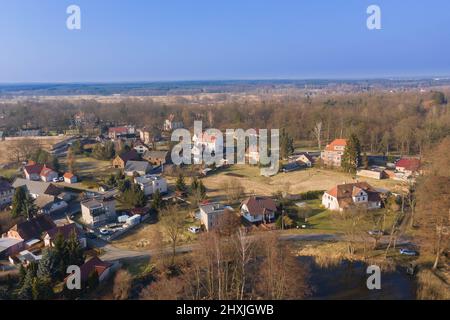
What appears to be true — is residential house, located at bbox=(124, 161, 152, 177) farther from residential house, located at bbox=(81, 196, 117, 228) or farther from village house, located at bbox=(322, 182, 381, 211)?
village house, located at bbox=(322, 182, 381, 211)

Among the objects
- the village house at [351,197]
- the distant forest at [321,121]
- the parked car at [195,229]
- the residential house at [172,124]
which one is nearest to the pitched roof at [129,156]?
the distant forest at [321,121]

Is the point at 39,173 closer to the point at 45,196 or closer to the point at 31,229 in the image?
the point at 45,196

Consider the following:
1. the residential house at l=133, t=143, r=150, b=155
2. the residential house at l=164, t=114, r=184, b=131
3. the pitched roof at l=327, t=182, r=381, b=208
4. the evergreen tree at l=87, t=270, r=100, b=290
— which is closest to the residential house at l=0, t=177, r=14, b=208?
the evergreen tree at l=87, t=270, r=100, b=290

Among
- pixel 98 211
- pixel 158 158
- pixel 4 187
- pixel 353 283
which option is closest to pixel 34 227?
pixel 98 211

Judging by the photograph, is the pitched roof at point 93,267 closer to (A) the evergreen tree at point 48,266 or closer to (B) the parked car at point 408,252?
(A) the evergreen tree at point 48,266
